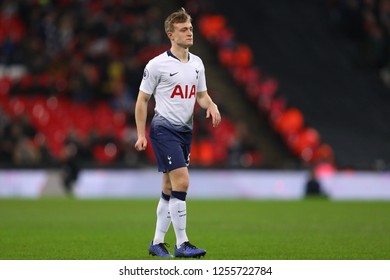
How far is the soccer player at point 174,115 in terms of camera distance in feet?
37.1

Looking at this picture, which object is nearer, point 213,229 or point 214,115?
point 214,115

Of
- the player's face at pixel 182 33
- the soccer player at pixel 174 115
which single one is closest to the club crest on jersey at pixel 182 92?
the soccer player at pixel 174 115

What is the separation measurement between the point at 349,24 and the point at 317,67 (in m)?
3.05

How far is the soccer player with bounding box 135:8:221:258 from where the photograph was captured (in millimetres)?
11305

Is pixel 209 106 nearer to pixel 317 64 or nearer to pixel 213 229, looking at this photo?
pixel 213 229

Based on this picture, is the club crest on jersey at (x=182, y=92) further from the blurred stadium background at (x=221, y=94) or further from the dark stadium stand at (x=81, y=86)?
the dark stadium stand at (x=81, y=86)

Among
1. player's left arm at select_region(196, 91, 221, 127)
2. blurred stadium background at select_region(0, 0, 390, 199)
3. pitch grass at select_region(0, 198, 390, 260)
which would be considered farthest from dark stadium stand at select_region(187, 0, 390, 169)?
player's left arm at select_region(196, 91, 221, 127)

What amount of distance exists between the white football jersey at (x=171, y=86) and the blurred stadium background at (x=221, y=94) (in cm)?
1501

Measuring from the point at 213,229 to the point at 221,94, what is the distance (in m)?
17.6

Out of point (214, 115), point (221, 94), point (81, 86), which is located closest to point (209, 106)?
point (214, 115)

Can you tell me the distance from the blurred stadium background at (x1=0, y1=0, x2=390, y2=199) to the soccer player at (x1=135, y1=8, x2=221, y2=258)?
589 inches

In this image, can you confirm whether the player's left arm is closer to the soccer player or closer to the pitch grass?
the soccer player

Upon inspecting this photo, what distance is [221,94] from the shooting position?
3362 centimetres

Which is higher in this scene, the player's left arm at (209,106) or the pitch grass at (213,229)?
the player's left arm at (209,106)
